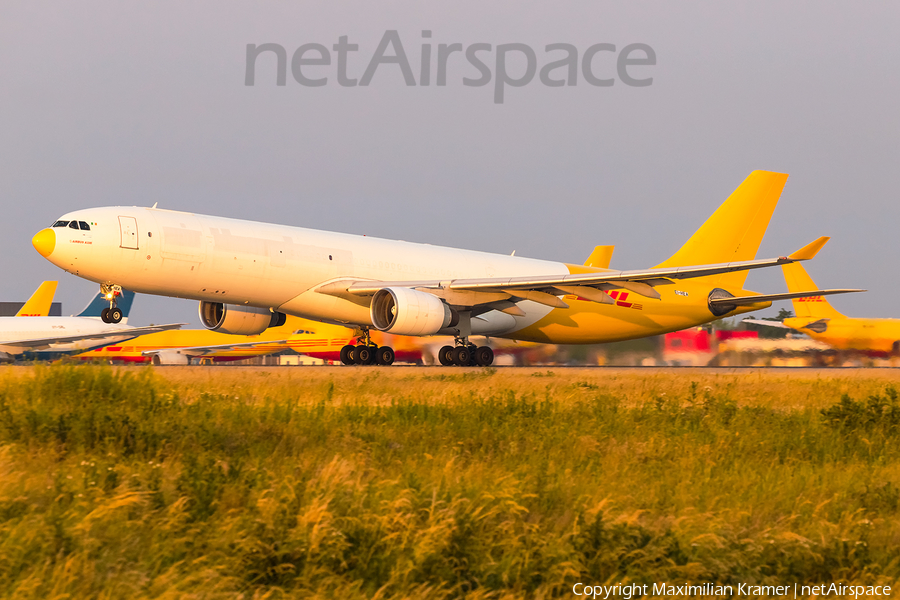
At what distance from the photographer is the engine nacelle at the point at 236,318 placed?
2927 centimetres

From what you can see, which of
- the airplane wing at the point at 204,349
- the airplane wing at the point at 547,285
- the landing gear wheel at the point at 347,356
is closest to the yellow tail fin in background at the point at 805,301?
the airplane wing at the point at 547,285

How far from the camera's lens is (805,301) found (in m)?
38.0

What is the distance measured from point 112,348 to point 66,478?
63.3 m

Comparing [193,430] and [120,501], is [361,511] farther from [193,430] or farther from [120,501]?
[193,430]

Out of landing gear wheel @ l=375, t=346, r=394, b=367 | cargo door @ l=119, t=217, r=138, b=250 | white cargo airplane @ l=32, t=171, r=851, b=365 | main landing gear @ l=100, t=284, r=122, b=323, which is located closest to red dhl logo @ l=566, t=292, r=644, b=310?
white cargo airplane @ l=32, t=171, r=851, b=365

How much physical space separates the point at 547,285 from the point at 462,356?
4328mm

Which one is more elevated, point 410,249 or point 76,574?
point 410,249

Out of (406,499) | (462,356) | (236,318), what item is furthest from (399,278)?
(406,499)

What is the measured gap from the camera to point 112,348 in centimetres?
6588

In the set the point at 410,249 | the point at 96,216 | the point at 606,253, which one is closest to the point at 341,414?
the point at 96,216

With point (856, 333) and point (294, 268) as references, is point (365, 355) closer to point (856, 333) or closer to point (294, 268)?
point (294, 268)

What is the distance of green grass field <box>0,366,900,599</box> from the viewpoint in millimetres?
5602

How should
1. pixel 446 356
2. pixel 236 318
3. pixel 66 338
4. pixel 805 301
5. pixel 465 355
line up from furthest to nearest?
1. pixel 66 338
2. pixel 805 301
3. pixel 446 356
4. pixel 465 355
5. pixel 236 318

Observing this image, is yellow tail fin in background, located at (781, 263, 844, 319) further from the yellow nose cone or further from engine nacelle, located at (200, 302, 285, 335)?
the yellow nose cone
